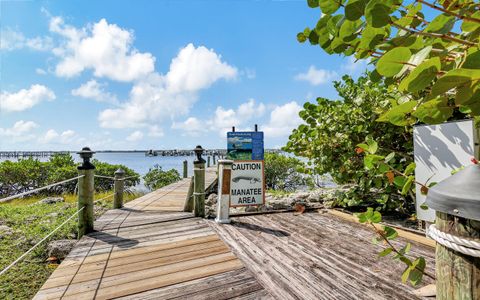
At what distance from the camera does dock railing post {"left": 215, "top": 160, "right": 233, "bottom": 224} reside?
4488mm

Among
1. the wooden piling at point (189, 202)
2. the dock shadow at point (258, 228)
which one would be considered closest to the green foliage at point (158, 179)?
the wooden piling at point (189, 202)

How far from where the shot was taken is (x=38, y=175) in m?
11.6

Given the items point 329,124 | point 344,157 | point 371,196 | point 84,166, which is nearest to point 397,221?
point 371,196

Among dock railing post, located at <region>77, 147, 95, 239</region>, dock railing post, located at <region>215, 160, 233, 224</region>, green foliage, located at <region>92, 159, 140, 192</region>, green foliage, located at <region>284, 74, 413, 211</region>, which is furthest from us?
green foliage, located at <region>92, 159, 140, 192</region>

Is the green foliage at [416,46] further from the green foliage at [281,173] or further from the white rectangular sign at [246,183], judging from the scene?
the green foliage at [281,173]

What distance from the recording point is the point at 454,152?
2666 millimetres

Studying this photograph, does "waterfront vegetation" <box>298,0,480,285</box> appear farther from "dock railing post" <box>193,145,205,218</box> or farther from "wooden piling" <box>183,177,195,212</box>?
"wooden piling" <box>183,177,195,212</box>

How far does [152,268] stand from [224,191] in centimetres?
201

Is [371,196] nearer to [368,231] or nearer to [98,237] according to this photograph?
[368,231]

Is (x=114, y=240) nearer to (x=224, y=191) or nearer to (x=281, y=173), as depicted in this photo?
(x=224, y=191)

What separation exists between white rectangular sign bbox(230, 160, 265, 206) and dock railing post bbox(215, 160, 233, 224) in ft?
2.02

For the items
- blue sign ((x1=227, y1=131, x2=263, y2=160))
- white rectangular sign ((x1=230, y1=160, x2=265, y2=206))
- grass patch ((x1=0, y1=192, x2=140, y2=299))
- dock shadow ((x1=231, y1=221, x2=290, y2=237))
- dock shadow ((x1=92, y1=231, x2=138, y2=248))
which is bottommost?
grass patch ((x1=0, y1=192, x2=140, y2=299))

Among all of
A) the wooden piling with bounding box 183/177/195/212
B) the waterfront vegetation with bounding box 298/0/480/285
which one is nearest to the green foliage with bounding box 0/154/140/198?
the wooden piling with bounding box 183/177/195/212

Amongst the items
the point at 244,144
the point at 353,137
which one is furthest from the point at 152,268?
the point at 244,144
